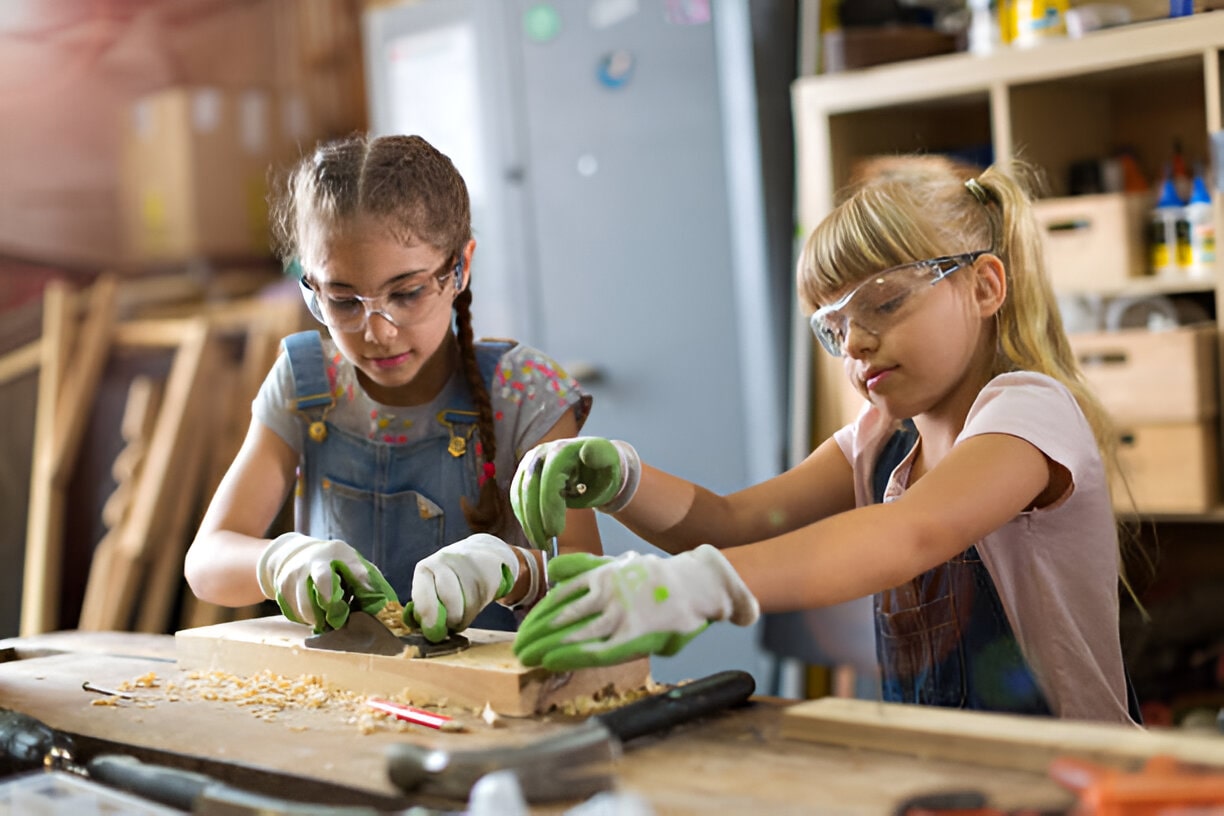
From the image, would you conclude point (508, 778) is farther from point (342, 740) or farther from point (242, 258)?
point (242, 258)

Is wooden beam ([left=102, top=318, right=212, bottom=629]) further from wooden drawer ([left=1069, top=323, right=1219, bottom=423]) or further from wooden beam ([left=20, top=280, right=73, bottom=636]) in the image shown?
wooden drawer ([left=1069, top=323, right=1219, bottom=423])

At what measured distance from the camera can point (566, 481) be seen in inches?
53.4

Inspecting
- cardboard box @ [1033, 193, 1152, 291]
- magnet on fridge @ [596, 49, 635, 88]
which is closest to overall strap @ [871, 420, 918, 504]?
cardboard box @ [1033, 193, 1152, 291]

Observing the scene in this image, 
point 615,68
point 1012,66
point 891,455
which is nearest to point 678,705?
point 891,455

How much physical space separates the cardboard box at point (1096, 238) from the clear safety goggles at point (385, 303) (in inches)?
62.4

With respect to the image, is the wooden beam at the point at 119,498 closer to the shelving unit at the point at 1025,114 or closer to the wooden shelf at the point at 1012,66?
the shelving unit at the point at 1025,114

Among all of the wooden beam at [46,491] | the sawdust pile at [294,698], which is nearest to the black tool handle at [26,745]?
the sawdust pile at [294,698]

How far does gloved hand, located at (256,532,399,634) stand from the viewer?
1281mm

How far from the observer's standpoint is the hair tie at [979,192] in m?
A: 1.48

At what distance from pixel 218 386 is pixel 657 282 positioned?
4.09 feet

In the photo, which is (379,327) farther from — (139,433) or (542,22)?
(139,433)

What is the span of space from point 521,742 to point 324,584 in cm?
32

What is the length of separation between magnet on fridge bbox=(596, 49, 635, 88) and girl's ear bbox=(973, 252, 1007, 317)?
6.24 ft

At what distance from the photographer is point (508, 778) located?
79 centimetres
